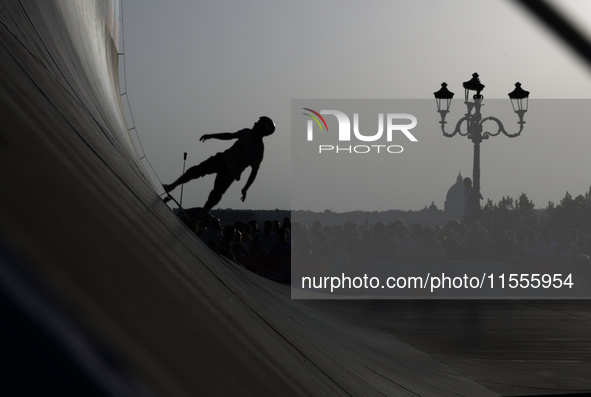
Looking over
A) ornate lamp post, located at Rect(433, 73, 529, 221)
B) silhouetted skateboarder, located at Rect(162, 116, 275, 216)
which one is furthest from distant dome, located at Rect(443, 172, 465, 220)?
silhouetted skateboarder, located at Rect(162, 116, 275, 216)

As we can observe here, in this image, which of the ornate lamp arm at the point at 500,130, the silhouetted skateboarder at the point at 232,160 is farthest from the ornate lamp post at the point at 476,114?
the silhouetted skateboarder at the point at 232,160

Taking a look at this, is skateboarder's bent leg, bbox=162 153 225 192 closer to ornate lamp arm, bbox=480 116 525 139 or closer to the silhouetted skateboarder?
the silhouetted skateboarder

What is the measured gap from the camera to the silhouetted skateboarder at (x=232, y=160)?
21.4 feet

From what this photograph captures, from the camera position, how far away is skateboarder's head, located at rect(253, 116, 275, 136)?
647 cm

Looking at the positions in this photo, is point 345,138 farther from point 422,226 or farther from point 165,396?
point 165,396

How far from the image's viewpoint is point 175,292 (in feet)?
2.60

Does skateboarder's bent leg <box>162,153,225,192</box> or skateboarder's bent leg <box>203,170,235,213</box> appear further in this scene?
skateboarder's bent leg <box>203,170,235,213</box>

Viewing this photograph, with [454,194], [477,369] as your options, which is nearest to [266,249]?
[477,369]

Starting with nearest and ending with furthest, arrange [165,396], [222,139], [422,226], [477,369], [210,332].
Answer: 1. [165,396]
2. [210,332]
3. [477,369]
4. [222,139]
5. [422,226]

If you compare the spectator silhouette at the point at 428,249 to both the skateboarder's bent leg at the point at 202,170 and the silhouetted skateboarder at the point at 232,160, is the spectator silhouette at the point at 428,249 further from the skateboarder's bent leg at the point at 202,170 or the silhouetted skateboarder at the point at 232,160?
the skateboarder's bent leg at the point at 202,170

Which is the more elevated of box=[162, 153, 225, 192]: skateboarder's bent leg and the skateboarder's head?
the skateboarder's head

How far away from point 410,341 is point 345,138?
13.7 m

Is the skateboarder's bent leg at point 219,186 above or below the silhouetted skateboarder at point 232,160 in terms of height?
below

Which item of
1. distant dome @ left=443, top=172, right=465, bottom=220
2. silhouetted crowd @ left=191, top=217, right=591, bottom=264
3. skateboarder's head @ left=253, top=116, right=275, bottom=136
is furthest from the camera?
distant dome @ left=443, top=172, right=465, bottom=220
